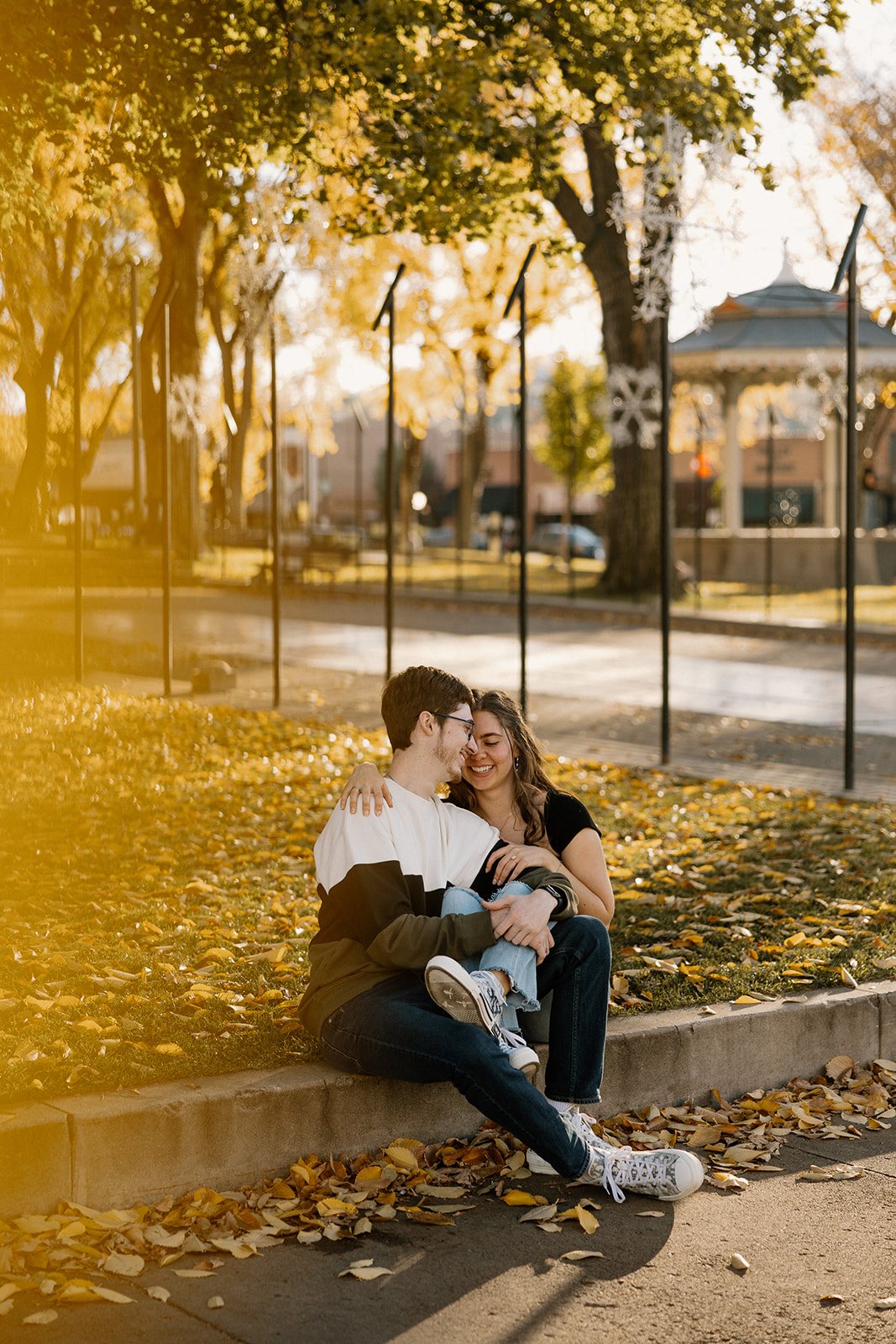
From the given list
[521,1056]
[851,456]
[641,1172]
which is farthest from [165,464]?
[641,1172]

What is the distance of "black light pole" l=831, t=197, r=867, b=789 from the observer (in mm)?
8328

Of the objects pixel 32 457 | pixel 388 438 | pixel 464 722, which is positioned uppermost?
pixel 388 438

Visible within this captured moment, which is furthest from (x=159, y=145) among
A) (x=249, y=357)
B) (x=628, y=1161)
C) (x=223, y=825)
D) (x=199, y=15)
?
(x=249, y=357)

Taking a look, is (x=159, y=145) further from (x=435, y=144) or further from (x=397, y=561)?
(x=397, y=561)

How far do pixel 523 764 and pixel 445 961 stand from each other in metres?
0.87

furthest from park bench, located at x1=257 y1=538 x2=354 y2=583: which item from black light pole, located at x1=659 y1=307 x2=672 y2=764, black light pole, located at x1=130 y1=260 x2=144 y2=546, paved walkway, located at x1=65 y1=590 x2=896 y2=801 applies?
black light pole, located at x1=659 y1=307 x2=672 y2=764

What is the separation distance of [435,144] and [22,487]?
370 centimetres

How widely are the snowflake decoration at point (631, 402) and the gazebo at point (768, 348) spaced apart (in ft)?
7.81

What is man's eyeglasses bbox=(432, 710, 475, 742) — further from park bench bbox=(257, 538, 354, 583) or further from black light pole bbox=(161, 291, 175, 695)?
park bench bbox=(257, 538, 354, 583)

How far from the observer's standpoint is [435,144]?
9.72 metres

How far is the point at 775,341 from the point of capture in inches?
1070

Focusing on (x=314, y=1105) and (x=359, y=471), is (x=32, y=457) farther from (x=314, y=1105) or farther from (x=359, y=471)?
(x=359, y=471)

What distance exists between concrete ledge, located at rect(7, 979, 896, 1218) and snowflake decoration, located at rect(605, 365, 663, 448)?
19.3 m

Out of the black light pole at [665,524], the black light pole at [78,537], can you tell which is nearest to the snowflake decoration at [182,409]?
the black light pole at [78,537]
